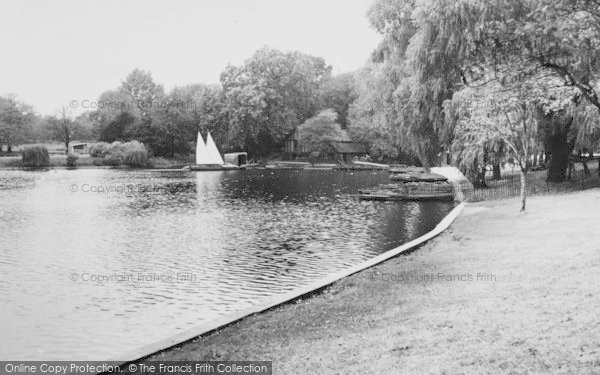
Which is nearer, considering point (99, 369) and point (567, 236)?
point (99, 369)

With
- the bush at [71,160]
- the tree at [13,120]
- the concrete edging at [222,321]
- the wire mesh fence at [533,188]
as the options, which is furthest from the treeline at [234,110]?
the concrete edging at [222,321]

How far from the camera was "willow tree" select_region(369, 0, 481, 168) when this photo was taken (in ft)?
107

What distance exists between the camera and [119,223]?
30719mm

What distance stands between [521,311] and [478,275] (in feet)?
12.6

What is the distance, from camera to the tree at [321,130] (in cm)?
9719

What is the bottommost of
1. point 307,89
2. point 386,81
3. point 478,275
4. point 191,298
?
point 191,298

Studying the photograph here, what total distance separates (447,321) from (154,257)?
14.2 metres

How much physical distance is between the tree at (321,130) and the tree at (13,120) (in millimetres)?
60250

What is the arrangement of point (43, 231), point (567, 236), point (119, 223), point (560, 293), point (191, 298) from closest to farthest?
point (560, 293)
point (191, 298)
point (567, 236)
point (43, 231)
point (119, 223)

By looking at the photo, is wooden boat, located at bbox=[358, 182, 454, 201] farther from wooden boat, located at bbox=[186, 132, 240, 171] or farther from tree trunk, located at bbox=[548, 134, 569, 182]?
wooden boat, located at bbox=[186, 132, 240, 171]

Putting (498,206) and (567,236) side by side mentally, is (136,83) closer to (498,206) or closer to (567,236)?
(498,206)

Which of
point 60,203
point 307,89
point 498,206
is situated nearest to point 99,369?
point 498,206

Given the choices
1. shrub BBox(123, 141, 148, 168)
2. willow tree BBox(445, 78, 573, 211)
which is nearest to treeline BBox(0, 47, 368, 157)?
shrub BBox(123, 141, 148, 168)

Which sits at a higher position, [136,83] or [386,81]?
[136,83]
